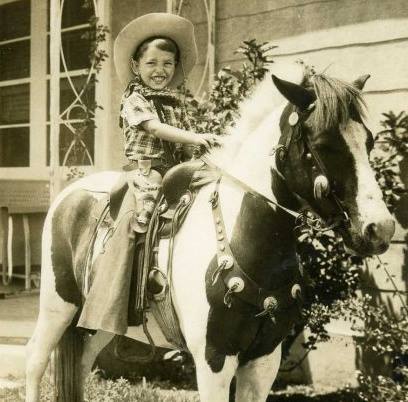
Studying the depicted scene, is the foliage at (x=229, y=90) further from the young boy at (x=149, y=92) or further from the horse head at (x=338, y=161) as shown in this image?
the horse head at (x=338, y=161)

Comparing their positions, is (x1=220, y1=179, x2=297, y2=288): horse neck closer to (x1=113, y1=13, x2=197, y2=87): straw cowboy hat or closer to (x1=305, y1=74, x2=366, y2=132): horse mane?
(x1=305, y1=74, x2=366, y2=132): horse mane

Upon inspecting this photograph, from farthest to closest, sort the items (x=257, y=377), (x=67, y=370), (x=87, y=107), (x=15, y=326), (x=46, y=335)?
1. (x=87, y=107)
2. (x=15, y=326)
3. (x=67, y=370)
4. (x=46, y=335)
5. (x=257, y=377)

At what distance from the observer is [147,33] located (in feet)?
11.0

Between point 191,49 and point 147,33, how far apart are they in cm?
25

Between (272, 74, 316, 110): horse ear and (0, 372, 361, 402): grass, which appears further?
(0, 372, 361, 402): grass

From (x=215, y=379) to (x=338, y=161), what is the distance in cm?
102

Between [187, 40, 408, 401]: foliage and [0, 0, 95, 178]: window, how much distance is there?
3201mm

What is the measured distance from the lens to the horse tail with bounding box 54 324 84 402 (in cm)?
391

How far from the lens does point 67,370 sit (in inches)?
154

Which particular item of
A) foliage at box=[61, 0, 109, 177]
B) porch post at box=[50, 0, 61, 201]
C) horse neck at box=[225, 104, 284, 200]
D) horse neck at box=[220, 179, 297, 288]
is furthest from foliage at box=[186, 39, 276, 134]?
horse neck at box=[220, 179, 297, 288]

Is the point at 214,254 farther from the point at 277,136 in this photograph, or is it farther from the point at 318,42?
the point at 318,42

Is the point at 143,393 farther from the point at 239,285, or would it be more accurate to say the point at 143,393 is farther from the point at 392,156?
the point at 239,285

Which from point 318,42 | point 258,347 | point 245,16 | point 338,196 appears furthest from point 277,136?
point 245,16

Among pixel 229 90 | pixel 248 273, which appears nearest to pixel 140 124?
pixel 248 273
